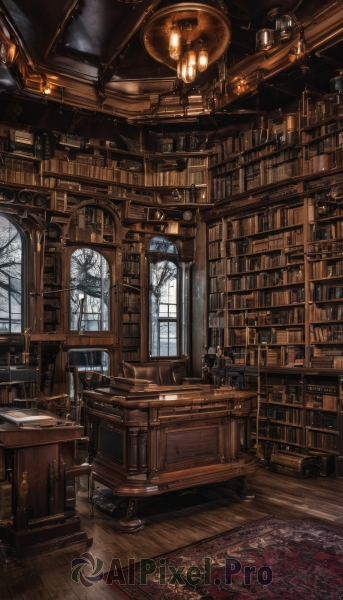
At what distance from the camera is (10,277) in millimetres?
7371

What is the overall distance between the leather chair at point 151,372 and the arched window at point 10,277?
241cm

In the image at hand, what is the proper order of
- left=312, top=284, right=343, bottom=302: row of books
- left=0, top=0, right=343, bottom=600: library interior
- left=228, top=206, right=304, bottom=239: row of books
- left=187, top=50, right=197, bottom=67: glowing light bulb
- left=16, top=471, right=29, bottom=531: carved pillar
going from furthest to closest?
left=228, top=206, right=304, bottom=239: row of books → left=312, top=284, right=343, bottom=302: row of books → left=187, top=50, right=197, bottom=67: glowing light bulb → left=0, top=0, right=343, bottom=600: library interior → left=16, top=471, right=29, bottom=531: carved pillar

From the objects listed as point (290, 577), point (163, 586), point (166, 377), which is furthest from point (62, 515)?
point (166, 377)

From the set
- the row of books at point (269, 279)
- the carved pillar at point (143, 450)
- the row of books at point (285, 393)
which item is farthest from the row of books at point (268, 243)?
the carved pillar at point (143, 450)

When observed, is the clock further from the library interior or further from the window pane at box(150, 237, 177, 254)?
the window pane at box(150, 237, 177, 254)

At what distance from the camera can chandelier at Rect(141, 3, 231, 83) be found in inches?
203

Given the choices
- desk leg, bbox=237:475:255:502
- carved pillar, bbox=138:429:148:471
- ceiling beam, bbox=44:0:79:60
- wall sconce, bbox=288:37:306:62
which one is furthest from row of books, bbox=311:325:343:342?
ceiling beam, bbox=44:0:79:60

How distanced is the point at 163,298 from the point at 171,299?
169mm

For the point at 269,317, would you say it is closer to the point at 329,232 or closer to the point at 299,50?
the point at 329,232

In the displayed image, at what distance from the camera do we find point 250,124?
8.03m

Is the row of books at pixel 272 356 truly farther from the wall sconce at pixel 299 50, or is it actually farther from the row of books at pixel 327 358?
the wall sconce at pixel 299 50

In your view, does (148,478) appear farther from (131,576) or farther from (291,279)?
(291,279)

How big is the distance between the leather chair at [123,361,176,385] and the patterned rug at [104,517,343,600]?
2275mm

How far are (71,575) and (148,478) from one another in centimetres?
102
